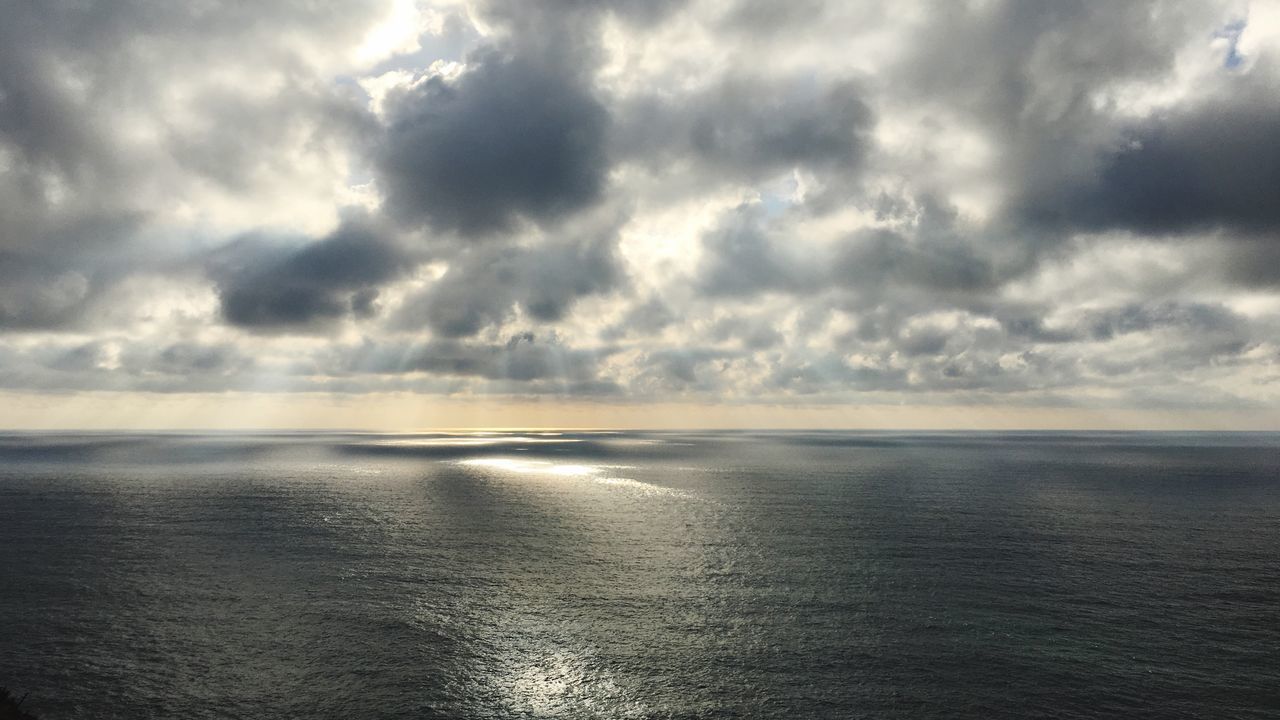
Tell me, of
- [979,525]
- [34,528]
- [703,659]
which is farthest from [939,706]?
[34,528]

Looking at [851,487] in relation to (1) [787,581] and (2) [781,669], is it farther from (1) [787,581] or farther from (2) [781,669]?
(2) [781,669]

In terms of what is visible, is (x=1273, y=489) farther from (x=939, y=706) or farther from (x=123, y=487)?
(x=123, y=487)

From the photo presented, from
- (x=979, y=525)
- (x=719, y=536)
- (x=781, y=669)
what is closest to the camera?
(x=781, y=669)

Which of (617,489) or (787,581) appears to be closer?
(787,581)

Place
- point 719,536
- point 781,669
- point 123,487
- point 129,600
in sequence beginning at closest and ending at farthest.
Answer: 1. point 781,669
2. point 129,600
3. point 719,536
4. point 123,487

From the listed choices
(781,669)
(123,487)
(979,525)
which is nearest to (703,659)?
(781,669)

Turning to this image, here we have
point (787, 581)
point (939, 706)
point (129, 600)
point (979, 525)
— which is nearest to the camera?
point (939, 706)
